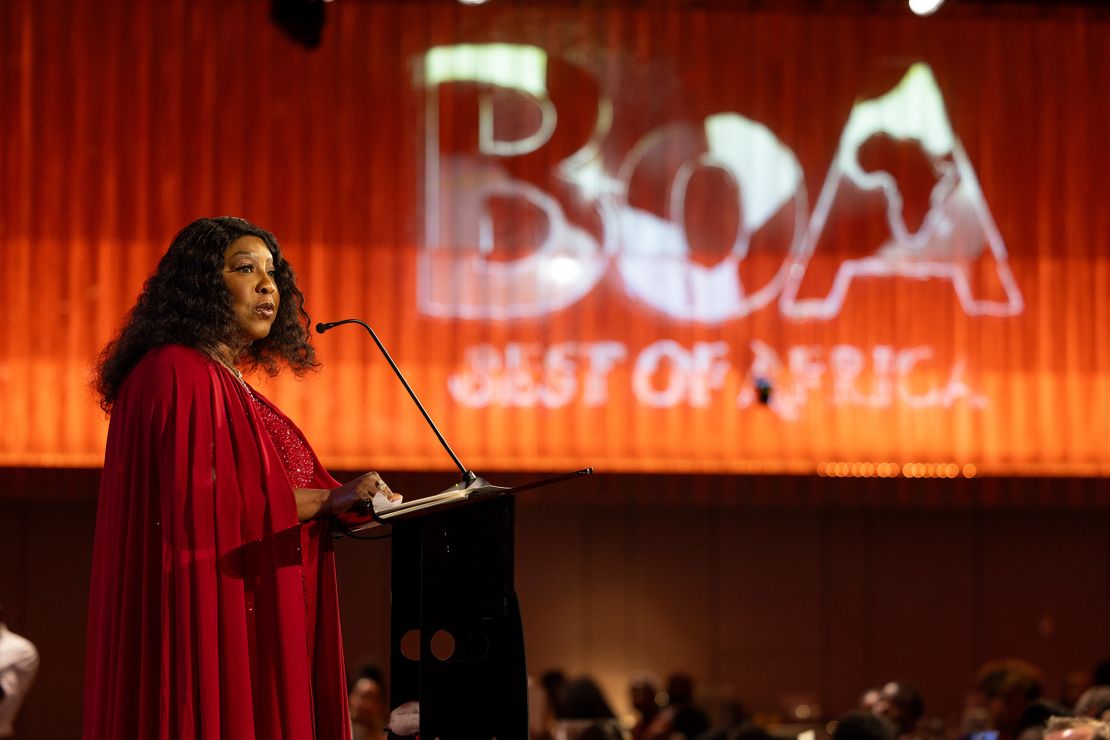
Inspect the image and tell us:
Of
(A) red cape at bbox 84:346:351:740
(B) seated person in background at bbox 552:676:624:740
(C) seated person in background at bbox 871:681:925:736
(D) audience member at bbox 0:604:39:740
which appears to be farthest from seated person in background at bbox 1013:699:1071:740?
(D) audience member at bbox 0:604:39:740

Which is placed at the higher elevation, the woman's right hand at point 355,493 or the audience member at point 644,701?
the woman's right hand at point 355,493

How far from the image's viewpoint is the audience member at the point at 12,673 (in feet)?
19.5

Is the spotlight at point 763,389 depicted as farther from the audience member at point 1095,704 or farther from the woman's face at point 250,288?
the woman's face at point 250,288

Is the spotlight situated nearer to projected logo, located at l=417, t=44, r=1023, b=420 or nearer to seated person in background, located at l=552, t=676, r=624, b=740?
projected logo, located at l=417, t=44, r=1023, b=420

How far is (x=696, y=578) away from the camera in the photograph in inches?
297

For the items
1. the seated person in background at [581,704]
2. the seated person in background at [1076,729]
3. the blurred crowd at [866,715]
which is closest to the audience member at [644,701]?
the blurred crowd at [866,715]

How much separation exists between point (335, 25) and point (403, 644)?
5123 mm

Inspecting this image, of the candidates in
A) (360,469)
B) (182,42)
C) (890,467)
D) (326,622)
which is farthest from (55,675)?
(326,622)

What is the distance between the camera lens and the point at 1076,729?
335cm

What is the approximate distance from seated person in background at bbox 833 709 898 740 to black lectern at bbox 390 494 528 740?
1.59 metres

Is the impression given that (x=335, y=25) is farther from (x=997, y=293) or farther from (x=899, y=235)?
(x=997, y=293)

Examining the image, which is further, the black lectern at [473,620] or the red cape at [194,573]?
the black lectern at [473,620]

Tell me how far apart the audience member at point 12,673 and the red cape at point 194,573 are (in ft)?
12.7

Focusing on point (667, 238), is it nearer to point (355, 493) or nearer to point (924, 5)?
point (924, 5)
